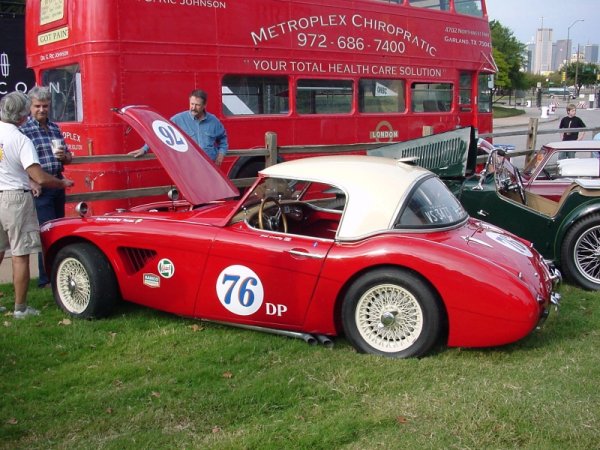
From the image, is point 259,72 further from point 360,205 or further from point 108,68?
point 360,205

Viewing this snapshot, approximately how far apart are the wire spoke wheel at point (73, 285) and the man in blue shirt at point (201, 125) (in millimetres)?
2070

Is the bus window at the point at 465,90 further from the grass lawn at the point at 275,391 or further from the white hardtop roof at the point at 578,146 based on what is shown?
the grass lawn at the point at 275,391

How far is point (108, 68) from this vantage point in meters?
7.81

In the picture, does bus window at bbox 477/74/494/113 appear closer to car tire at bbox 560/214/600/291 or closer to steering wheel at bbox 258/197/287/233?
car tire at bbox 560/214/600/291

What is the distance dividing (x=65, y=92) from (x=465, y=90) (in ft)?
24.8

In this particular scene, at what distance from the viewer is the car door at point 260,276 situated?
4578mm

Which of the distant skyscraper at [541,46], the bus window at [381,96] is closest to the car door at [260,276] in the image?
the bus window at [381,96]

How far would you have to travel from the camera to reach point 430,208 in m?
4.78

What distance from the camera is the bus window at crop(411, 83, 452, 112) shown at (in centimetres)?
1155

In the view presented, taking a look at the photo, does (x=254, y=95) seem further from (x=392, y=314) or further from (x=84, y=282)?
(x=392, y=314)

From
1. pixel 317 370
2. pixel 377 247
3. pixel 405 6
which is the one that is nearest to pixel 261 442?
pixel 317 370

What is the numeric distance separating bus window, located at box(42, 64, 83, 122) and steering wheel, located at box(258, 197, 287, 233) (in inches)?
164

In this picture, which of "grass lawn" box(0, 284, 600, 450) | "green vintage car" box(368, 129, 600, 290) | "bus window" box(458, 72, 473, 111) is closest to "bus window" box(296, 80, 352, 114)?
"bus window" box(458, 72, 473, 111)

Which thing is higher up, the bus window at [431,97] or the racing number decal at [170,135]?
the bus window at [431,97]
